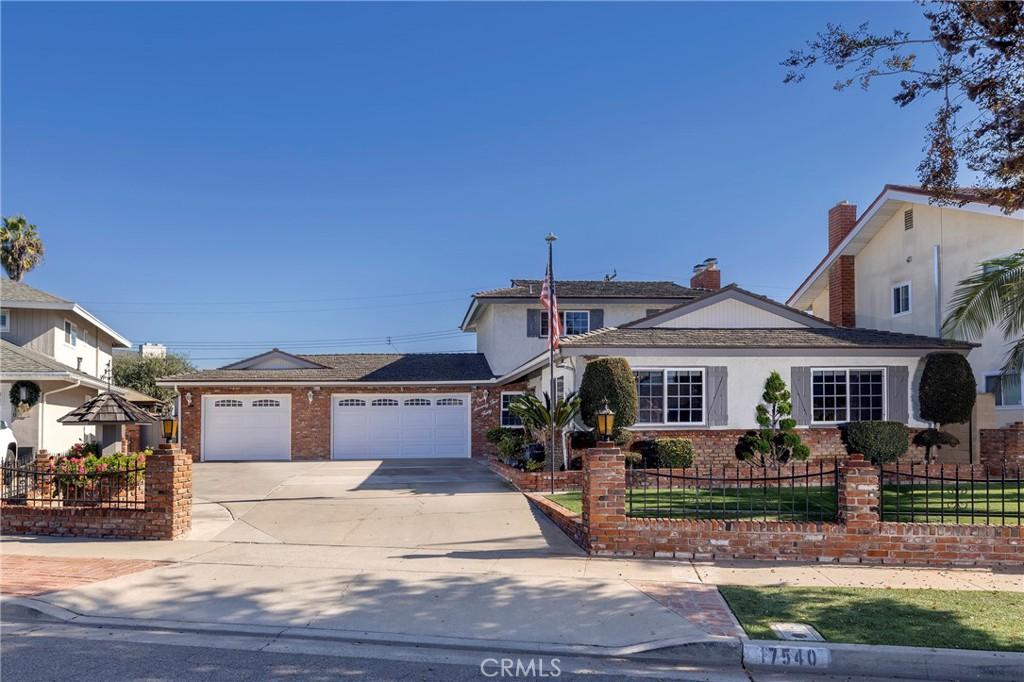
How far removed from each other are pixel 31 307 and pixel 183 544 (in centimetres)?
1865

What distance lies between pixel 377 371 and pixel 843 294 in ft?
50.8

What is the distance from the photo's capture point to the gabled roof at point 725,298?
1905 cm

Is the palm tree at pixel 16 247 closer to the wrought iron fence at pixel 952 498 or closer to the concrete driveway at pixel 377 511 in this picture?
the concrete driveway at pixel 377 511

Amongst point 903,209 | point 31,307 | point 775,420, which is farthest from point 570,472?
point 31,307

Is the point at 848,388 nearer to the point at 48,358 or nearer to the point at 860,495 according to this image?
the point at 860,495

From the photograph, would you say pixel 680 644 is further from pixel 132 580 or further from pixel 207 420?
pixel 207 420

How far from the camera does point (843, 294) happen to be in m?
24.2

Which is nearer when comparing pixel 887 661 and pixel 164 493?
pixel 887 661

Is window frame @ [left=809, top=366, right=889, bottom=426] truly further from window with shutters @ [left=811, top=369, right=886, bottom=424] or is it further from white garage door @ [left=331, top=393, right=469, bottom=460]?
white garage door @ [left=331, top=393, right=469, bottom=460]

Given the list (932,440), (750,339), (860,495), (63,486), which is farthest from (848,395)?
(63,486)

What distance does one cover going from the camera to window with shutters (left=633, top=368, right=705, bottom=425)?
1755cm

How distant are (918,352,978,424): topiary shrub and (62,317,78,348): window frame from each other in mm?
26497

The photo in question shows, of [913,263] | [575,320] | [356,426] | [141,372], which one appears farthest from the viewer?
[141,372]

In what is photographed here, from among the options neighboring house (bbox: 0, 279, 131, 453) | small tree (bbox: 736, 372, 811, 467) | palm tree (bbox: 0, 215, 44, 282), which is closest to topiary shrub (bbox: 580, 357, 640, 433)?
small tree (bbox: 736, 372, 811, 467)
